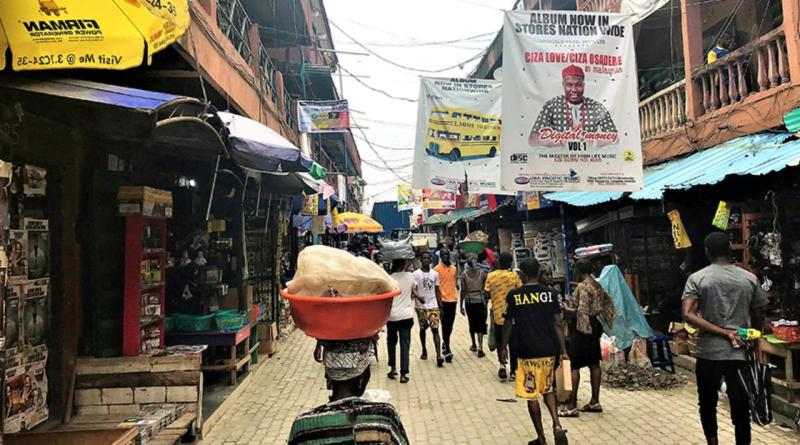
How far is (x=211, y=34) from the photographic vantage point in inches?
250

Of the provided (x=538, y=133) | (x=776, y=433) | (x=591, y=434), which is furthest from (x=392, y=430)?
(x=776, y=433)

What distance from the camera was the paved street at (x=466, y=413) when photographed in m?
5.09

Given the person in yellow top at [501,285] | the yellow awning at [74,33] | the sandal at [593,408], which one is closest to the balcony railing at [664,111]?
the person in yellow top at [501,285]

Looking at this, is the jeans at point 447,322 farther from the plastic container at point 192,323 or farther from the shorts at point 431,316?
the plastic container at point 192,323

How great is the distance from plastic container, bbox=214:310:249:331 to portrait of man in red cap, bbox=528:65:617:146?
4353mm

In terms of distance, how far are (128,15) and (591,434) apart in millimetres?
5347

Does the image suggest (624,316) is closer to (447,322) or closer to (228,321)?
(447,322)

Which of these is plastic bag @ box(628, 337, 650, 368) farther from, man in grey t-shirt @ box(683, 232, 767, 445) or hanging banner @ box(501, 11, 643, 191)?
man in grey t-shirt @ box(683, 232, 767, 445)

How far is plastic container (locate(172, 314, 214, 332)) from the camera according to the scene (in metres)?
6.70

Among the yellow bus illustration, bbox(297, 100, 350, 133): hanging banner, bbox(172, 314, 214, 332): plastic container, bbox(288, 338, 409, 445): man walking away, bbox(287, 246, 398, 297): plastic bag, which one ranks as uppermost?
bbox(297, 100, 350, 133): hanging banner

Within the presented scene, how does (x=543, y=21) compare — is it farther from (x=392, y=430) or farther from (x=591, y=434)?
(x=392, y=430)

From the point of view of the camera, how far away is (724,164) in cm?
649

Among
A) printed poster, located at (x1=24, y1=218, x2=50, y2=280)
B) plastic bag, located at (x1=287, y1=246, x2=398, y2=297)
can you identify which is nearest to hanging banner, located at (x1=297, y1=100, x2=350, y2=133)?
printed poster, located at (x1=24, y1=218, x2=50, y2=280)

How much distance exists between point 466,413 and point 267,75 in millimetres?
8596
